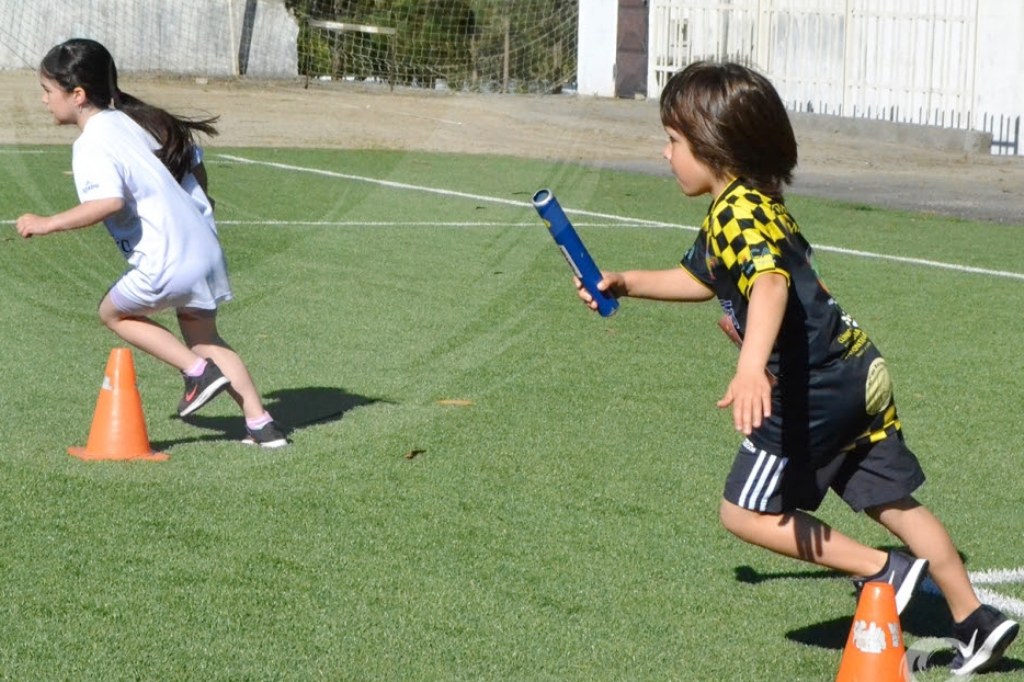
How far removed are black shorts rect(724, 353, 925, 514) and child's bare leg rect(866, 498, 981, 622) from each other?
0.07 meters

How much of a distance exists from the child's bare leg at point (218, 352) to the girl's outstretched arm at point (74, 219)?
56cm

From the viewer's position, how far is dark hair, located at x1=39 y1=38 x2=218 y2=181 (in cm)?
605

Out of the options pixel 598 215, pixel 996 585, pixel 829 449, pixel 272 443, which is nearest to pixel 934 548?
pixel 829 449

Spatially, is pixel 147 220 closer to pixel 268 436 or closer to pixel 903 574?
pixel 268 436

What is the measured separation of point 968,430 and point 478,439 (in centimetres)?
193

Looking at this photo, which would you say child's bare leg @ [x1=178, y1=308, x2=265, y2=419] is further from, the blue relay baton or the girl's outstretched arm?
the blue relay baton

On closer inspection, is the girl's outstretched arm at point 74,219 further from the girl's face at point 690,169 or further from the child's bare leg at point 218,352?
the girl's face at point 690,169

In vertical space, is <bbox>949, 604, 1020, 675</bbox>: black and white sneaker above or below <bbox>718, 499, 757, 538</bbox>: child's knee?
below

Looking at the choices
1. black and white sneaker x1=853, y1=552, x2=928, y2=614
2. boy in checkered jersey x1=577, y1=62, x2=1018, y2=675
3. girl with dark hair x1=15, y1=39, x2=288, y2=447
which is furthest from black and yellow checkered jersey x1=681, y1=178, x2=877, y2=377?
girl with dark hair x1=15, y1=39, x2=288, y2=447

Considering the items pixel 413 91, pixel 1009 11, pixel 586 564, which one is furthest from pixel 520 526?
pixel 413 91

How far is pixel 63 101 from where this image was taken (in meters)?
6.11

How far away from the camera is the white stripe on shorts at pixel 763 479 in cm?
408

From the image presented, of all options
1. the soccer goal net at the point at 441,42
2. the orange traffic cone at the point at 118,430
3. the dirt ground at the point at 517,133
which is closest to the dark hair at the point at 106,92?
the orange traffic cone at the point at 118,430

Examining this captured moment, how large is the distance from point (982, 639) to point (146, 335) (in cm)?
349
